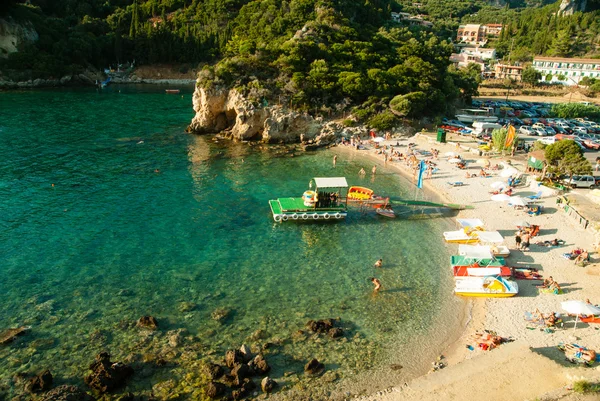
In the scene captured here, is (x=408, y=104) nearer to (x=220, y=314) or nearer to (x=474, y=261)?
(x=474, y=261)

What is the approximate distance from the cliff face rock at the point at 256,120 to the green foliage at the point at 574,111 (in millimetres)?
44867

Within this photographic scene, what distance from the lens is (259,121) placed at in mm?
55031

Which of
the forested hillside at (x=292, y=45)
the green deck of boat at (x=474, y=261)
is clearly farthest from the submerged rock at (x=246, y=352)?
the forested hillside at (x=292, y=45)

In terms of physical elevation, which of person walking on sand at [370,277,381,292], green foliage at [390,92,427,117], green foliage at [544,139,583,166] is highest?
green foliage at [390,92,427,117]

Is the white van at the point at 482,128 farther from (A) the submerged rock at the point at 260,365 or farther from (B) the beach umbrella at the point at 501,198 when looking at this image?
(A) the submerged rock at the point at 260,365

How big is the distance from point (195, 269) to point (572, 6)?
16952 cm

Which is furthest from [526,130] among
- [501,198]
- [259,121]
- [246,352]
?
[246,352]

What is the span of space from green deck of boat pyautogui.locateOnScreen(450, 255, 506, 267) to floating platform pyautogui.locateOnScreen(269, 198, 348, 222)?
31.3 feet

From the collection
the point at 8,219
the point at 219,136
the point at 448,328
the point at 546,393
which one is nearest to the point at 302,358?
the point at 448,328

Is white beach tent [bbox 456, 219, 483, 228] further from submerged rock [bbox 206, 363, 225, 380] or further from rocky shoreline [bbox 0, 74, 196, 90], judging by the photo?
rocky shoreline [bbox 0, 74, 196, 90]

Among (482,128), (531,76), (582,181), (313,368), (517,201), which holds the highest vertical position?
(531,76)

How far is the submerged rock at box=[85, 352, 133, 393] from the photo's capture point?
674 inches

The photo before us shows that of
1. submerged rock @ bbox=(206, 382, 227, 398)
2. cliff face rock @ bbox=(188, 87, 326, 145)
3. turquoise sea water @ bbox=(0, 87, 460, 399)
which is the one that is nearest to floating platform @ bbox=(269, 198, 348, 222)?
turquoise sea water @ bbox=(0, 87, 460, 399)

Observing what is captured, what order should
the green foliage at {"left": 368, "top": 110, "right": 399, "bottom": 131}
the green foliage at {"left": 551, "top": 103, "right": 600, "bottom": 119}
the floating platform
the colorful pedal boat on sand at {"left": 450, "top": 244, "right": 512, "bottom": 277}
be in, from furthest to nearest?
the green foliage at {"left": 551, "top": 103, "right": 600, "bottom": 119} → the green foliage at {"left": 368, "top": 110, "right": 399, "bottom": 131} → the floating platform → the colorful pedal boat on sand at {"left": 450, "top": 244, "right": 512, "bottom": 277}
